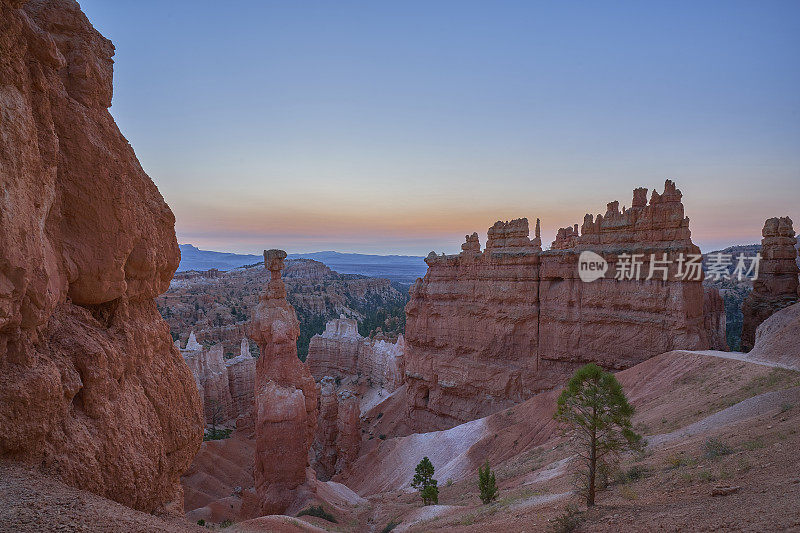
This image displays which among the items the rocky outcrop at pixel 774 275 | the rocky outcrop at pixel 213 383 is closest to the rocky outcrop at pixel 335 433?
the rocky outcrop at pixel 213 383

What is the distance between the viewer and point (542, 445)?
2036 centimetres

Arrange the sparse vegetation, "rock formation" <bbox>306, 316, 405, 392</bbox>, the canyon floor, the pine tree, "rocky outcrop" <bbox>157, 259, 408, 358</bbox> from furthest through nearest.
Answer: "rocky outcrop" <bbox>157, 259, 408, 358</bbox> → "rock formation" <bbox>306, 316, 405, 392</bbox> → the sparse vegetation → the pine tree → the canyon floor

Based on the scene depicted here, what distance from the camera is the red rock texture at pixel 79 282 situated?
516 cm

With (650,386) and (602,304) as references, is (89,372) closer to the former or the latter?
(650,386)

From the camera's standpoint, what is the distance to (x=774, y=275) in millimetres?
29922

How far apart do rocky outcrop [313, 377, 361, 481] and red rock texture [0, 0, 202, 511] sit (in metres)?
23.8

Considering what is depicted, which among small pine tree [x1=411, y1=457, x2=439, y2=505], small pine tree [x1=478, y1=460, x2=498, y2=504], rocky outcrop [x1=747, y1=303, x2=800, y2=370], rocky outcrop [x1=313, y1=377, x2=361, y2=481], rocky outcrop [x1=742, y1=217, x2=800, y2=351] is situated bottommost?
rocky outcrop [x1=313, y1=377, x2=361, y2=481]

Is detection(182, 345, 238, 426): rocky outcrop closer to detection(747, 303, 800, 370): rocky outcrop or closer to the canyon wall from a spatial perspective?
the canyon wall

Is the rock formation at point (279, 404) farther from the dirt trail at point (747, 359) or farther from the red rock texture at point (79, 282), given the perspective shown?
the dirt trail at point (747, 359)

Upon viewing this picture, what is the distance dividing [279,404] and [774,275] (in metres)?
34.2

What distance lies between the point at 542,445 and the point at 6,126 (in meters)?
21.8

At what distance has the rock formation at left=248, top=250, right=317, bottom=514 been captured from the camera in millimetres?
20422

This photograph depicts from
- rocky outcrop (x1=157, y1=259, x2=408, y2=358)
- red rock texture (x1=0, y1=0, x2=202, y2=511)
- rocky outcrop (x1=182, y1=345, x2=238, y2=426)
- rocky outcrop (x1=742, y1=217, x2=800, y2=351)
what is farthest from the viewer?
rocky outcrop (x1=157, y1=259, x2=408, y2=358)

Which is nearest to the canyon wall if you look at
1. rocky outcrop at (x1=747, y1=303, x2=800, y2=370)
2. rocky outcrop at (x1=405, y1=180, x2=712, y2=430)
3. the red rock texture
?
rocky outcrop at (x1=405, y1=180, x2=712, y2=430)
